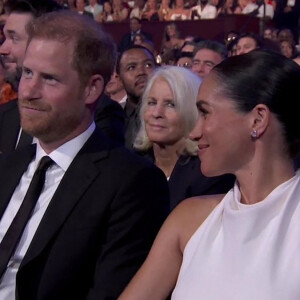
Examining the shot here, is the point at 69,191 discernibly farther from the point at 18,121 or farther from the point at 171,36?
the point at 171,36

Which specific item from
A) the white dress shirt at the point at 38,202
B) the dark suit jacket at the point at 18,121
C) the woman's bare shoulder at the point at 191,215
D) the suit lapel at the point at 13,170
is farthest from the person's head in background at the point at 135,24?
the woman's bare shoulder at the point at 191,215

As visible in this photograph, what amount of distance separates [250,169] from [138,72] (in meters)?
3.38

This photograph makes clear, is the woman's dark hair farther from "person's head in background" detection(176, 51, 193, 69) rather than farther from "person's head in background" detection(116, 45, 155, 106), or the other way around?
"person's head in background" detection(176, 51, 193, 69)

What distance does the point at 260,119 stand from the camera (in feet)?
5.58

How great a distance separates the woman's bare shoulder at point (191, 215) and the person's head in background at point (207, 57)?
3.24 meters

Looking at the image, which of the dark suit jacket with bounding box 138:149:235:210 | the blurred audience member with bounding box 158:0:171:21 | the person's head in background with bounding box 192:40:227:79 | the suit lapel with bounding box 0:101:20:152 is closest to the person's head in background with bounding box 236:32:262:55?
the person's head in background with bounding box 192:40:227:79

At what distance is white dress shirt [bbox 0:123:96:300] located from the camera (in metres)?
2.04

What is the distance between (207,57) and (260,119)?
3.47 metres

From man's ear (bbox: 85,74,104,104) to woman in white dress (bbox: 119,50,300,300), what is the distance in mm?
442

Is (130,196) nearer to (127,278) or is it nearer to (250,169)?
(127,278)

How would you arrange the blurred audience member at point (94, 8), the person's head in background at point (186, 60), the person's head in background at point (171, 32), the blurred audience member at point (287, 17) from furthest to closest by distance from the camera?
1. the blurred audience member at point (94, 8)
2. the person's head in background at point (171, 32)
3. the blurred audience member at point (287, 17)
4. the person's head in background at point (186, 60)

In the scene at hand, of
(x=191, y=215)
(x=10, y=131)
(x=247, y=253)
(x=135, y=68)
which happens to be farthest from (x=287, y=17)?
(x=247, y=253)

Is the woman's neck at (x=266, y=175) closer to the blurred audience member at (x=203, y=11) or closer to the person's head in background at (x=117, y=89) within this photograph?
the person's head in background at (x=117, y=89)

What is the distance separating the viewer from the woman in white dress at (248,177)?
1.66 metres
